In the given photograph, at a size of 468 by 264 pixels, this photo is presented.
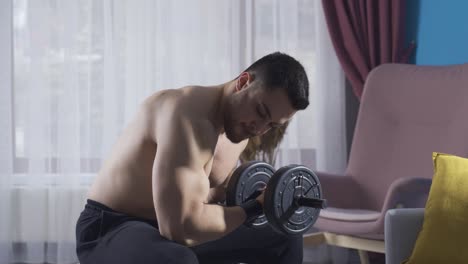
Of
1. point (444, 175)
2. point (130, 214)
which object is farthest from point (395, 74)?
point (130, 214)

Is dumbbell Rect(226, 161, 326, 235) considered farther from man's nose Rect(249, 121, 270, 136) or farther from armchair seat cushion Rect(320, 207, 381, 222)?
armchair seat cushion Rect(320, 207, 381, 222)

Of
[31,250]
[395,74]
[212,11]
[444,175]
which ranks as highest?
[212,11]

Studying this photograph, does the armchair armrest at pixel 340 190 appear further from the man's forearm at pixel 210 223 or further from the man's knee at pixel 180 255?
the man's knee at pixel 180 255

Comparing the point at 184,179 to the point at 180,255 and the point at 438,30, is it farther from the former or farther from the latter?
the point at 438,30

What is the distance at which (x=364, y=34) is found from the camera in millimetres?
3609

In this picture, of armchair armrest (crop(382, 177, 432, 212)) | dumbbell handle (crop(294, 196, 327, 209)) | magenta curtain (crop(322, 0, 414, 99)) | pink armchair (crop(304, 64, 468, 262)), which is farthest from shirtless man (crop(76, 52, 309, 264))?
magenta curtain (crop(322, 0, 414, 99))

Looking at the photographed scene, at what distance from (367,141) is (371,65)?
51 centimetres

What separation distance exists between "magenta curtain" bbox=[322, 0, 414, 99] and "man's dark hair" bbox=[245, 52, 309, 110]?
6.03ft

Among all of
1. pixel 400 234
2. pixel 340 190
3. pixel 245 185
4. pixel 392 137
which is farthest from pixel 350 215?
pixel 245 185

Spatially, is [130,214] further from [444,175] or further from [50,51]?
[50,51]

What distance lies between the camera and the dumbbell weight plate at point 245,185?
1925 millimetres

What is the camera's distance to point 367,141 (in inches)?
129

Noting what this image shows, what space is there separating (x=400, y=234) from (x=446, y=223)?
0.14 metres

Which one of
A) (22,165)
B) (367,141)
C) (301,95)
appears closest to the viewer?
(301,95)
